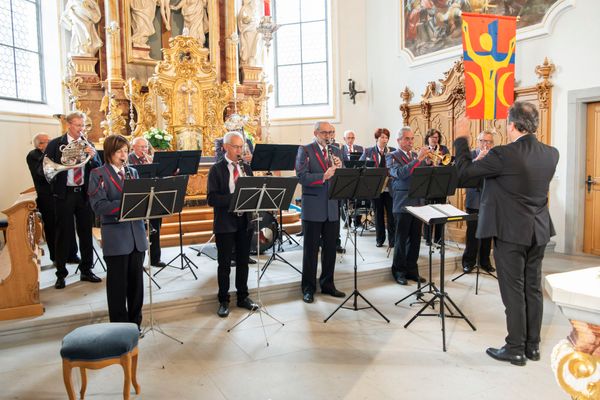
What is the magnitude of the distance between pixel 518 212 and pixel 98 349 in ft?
10.3

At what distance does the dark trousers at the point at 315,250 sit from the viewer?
5484mm

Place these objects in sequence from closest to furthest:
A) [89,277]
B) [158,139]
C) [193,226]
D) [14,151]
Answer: [89,277] → [193,226] → [14,151] → [158,139]

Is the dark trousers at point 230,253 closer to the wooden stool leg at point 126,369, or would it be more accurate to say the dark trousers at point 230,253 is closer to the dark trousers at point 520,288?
the wooden stool leg at point 126,369

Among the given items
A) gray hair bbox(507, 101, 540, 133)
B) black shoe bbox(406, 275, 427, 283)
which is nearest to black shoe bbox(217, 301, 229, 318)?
black shoe bbox(406, 275, 427, 283)

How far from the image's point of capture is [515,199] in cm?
385

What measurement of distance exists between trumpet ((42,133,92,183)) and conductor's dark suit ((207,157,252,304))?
56.8 inches

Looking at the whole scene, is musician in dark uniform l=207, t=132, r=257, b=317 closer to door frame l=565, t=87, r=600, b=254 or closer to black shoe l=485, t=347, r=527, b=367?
black shoe l=485, t=347, r=527, b=367

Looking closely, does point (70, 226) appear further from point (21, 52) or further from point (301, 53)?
point (301, 53)

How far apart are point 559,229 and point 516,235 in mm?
4911

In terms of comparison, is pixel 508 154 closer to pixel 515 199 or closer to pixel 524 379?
pixel 515 199

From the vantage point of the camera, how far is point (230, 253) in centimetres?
508

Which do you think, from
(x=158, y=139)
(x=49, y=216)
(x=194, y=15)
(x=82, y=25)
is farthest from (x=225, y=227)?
(x=194, y=15)

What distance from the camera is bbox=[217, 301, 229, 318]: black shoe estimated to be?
16.8 feet

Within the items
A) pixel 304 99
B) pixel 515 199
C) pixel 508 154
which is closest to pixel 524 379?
pixel 515 199
